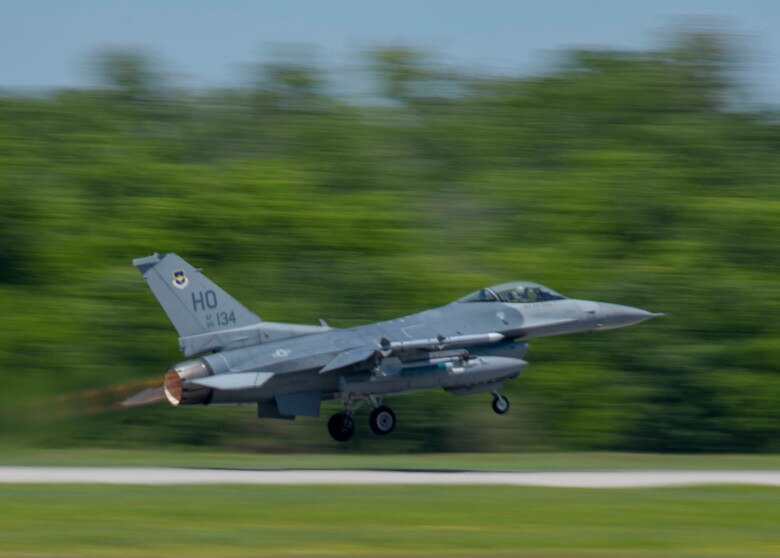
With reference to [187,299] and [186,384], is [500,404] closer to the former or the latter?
[186,384]

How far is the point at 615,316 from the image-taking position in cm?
2923

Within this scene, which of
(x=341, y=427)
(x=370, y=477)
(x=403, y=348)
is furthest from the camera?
(x=341, y=427)

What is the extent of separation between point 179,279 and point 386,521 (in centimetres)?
1078

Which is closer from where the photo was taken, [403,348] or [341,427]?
[403,348]

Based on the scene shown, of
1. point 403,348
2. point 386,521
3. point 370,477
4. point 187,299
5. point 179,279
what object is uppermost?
point 179,279

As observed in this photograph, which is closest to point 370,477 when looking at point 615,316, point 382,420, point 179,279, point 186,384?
point 382,420

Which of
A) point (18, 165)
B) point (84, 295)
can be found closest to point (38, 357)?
point (84, 295)

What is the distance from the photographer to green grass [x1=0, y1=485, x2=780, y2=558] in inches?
618

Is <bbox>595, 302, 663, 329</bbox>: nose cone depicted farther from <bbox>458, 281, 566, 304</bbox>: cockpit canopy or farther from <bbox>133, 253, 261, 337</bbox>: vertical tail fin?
<bbox>133, 253, 261, 337</bbox>: vertical tail fin

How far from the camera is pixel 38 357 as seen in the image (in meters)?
35.8

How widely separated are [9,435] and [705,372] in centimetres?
1885

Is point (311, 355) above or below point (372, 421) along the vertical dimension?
above

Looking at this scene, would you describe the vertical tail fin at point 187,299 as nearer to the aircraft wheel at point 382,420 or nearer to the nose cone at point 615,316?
the aircraft wheel at point 382,420

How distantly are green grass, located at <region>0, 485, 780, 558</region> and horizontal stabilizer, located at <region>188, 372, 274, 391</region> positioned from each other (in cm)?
405
